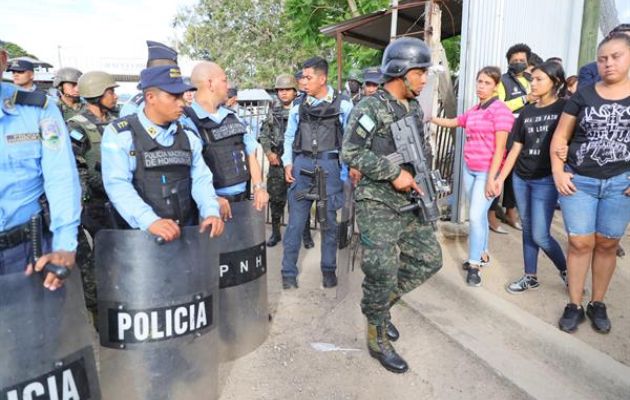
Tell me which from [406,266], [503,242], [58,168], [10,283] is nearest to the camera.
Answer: [10,283]

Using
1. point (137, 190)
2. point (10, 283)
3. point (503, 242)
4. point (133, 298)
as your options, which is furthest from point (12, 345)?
point (503, 242)

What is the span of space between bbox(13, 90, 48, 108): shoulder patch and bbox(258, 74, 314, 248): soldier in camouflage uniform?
349 cm

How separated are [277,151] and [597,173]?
359cm

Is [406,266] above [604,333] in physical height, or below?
above

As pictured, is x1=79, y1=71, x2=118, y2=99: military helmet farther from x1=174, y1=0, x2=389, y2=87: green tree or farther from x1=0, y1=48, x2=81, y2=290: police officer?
x1=174, y1=0, x2=389, y2=87: green tree

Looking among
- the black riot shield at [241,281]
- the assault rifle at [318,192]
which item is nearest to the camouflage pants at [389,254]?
the black riot shield at [241,281]

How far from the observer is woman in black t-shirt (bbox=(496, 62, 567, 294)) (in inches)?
128

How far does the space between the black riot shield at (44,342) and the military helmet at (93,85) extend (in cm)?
238

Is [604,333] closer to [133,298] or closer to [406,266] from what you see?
[406,266]

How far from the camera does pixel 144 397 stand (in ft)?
6.79

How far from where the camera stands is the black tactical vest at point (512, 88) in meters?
4.41

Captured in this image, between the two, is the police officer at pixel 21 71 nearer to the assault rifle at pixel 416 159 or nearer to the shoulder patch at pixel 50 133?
the shoulder patch at pixel 50 133

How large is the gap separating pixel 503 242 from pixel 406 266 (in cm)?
224

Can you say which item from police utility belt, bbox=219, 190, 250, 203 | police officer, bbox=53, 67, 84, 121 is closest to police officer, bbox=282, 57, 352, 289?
police utility belt, bbox=219, 190, 250, 203
